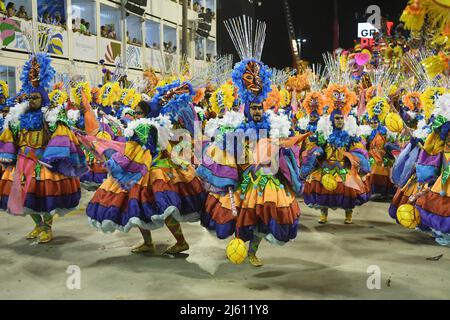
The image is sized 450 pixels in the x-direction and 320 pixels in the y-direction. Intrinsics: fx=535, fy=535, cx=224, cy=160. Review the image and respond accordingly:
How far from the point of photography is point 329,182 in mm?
7203

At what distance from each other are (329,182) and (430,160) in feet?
5.37

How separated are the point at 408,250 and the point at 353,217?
185 centimetres

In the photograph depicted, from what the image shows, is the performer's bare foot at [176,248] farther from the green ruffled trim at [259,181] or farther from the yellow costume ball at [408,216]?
the yellow costume ball at [408,216]

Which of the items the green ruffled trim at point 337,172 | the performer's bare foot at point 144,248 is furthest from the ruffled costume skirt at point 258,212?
the green ruffled trim at point 337,172

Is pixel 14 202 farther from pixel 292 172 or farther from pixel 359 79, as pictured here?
pixel 359 79

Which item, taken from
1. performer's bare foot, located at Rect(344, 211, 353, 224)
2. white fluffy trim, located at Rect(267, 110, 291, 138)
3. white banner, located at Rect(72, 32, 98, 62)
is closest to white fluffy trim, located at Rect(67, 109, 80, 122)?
performer's bare foot, located at Rect(344, 211, 353, 224)

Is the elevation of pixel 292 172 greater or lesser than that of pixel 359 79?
lesser

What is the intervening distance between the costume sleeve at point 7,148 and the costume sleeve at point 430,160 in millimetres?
4560

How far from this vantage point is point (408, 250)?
6.21 meters

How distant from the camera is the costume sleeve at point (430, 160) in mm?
5762

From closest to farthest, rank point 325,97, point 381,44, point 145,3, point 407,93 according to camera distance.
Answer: point 325,97 → point 407,93 → point 381,44 → point 145,3

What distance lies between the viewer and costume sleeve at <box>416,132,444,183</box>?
5.76m
